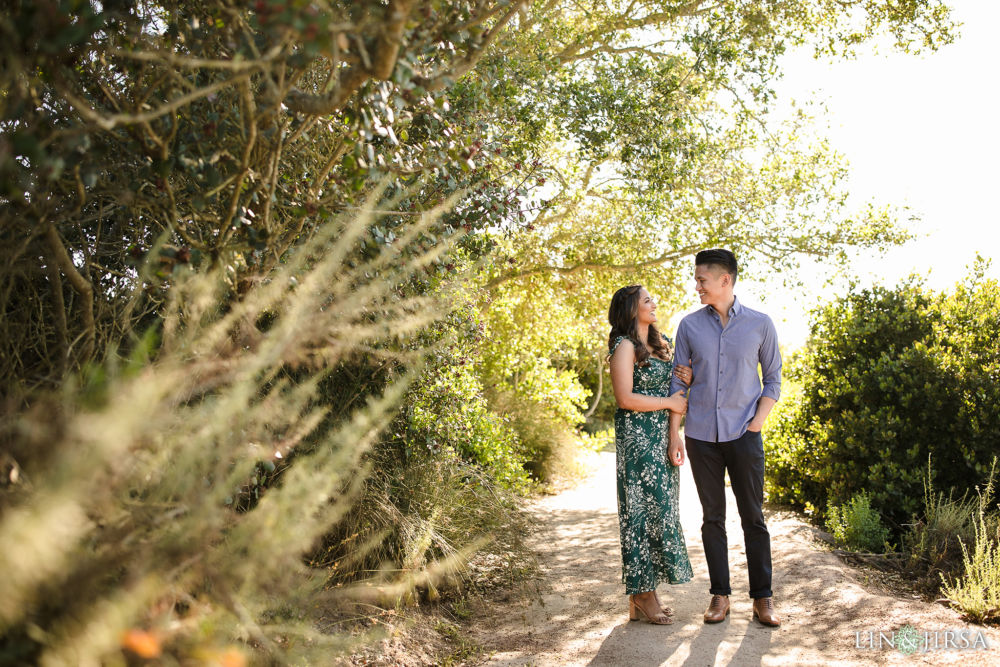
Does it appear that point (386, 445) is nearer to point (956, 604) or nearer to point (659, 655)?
point (659, 655)

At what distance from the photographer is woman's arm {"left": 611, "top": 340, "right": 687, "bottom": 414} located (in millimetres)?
4098

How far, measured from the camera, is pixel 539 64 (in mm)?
6262

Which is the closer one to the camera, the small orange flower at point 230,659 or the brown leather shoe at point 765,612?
the small orange flower at point 230,659

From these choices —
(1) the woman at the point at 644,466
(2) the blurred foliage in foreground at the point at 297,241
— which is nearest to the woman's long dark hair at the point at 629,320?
(1) the woman at the point at 644,466

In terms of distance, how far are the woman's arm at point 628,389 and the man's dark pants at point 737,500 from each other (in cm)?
25

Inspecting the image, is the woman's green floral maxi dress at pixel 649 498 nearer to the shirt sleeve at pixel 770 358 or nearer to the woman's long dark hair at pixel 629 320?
the woman's long dark hair at pixel 629 320

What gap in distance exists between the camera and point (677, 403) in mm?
4148

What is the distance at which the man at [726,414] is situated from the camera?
3.98m

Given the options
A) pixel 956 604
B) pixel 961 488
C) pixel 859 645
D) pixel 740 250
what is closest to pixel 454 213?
pixel 859 645

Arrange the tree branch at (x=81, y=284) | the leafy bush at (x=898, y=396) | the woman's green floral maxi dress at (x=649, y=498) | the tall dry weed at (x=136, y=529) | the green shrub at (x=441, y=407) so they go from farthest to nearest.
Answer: the leafy bush at (x=898, y=396), the green shrub at (x=441, y=407), the woman's green floral maxi dress at (x=649, y=498), the tree branch at (x=81, y=284), the tall dry weed at (x=136, y=529)

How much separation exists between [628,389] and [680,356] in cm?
40

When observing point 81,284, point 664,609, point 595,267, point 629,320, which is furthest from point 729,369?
point 595,267

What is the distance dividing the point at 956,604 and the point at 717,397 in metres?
1.91

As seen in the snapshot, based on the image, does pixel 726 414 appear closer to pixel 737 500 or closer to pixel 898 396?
pixel 737 500
